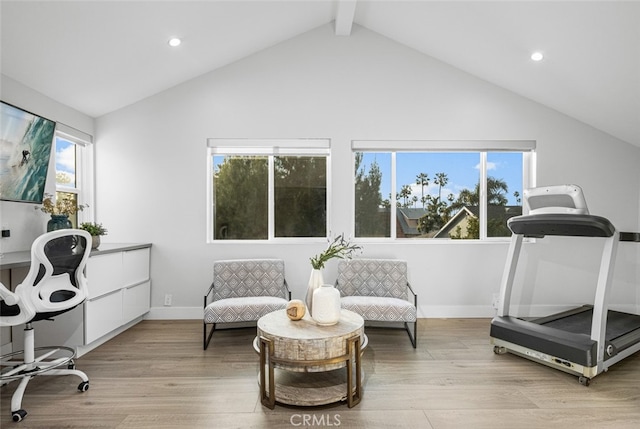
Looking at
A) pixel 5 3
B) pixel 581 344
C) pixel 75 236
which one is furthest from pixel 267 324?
pixel 5 3

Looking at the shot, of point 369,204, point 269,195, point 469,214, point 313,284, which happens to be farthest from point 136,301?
point 469,214

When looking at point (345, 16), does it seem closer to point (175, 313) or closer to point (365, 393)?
point (365, 393)

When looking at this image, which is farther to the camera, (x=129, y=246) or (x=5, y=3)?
(x=129, y=246)

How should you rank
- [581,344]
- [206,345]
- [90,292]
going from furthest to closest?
[206,345] → [90,292] → [581,344]

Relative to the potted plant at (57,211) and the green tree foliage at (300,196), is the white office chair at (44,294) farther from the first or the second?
the green tree foliage at (300,196)

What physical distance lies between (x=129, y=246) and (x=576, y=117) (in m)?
5.46

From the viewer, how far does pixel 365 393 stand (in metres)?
2.56

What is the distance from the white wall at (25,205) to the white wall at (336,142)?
2.36ft

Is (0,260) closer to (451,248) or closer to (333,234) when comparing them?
(333,234)

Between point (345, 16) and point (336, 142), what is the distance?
55.2 inches

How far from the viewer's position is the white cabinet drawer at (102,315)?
10.4 ft

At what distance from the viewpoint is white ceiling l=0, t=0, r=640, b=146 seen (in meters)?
2.88

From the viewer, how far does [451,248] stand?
440 centimetres

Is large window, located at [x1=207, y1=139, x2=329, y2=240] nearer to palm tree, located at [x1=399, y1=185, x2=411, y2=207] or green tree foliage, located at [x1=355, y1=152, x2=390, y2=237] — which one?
green tree foliage, located at [x1=355, y1=152, x2=390, y2=237]
